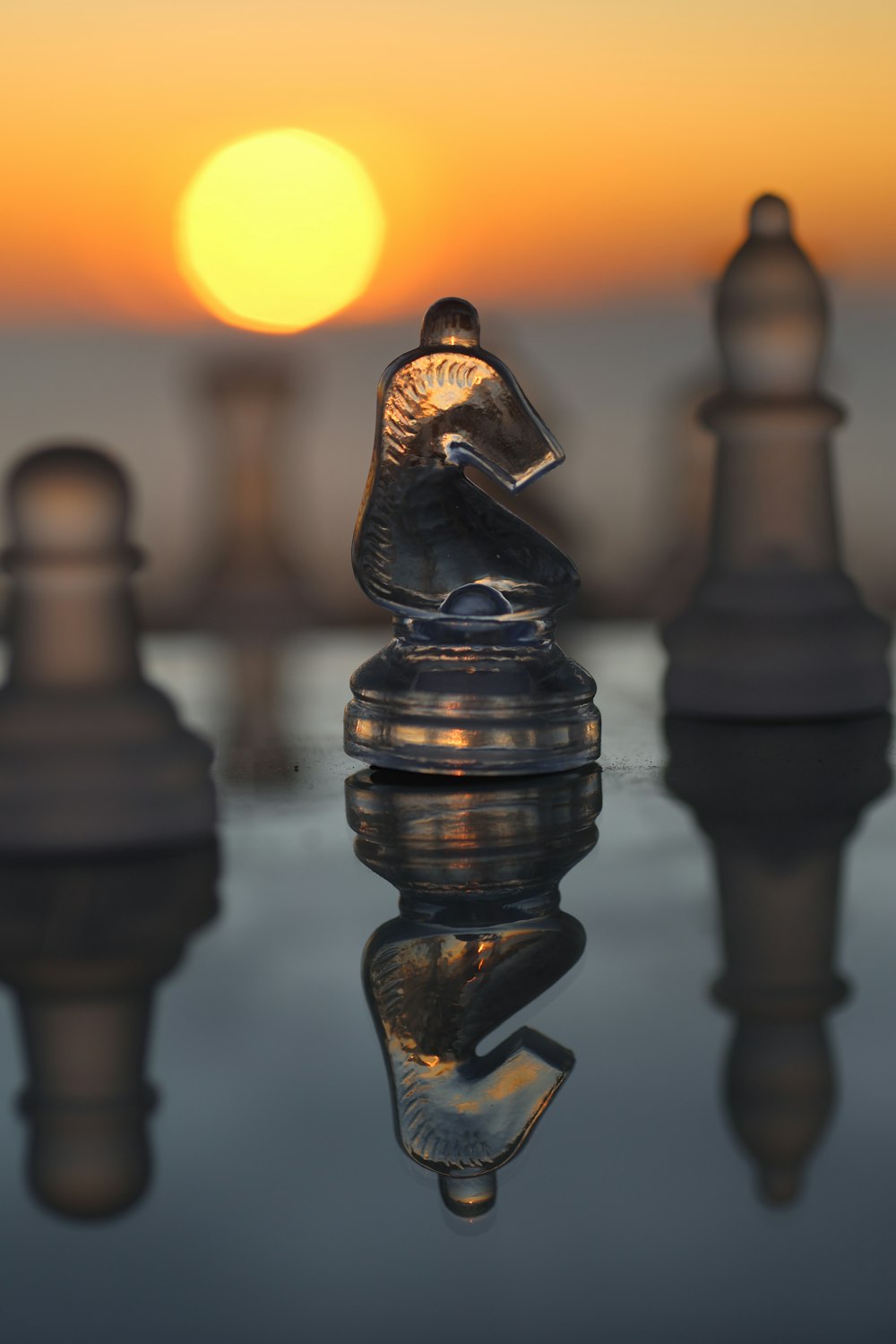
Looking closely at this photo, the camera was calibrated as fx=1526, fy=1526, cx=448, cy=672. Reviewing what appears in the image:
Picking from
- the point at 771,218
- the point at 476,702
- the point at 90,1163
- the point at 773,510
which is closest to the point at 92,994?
the point at 90,1163

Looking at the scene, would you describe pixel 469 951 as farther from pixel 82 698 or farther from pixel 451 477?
pixel 451 477

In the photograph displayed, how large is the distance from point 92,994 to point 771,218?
129 cm

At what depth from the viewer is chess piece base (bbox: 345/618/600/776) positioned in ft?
4.11

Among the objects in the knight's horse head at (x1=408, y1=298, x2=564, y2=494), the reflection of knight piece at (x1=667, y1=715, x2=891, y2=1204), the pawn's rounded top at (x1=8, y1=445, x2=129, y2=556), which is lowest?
the reflection of knight piece at (x1=667, y1=715, x2=891, y2=1204)

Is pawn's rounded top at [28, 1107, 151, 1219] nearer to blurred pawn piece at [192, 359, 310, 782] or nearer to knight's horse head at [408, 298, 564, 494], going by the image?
knight's horse head at [408, 298, 564, 494]

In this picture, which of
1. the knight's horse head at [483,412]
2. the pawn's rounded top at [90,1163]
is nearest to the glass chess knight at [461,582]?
the knight's horse head at [483,412]

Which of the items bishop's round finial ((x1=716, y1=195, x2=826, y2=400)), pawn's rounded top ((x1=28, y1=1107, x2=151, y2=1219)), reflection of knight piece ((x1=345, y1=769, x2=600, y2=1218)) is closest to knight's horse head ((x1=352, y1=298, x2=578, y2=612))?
reflection of knight piece ((x1=345, y1=769, x2=600, y2=1218))

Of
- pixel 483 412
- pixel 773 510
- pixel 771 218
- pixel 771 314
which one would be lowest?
pixel 773 510

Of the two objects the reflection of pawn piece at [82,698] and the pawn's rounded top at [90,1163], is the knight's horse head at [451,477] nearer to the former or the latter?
the reflection of pawn piece at [82,698]

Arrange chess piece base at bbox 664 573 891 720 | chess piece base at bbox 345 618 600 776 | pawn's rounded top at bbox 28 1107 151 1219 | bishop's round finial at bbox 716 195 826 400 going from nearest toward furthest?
pawn's rounded top at bbox 28 1107 151 1219, chess piece base at bbox 345 618 600 776, chess piece base at bbox 664 573 891 720, bishop's round finial at bbox 716 195 826 400

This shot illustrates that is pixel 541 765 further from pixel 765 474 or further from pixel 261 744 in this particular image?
pixel 765 474

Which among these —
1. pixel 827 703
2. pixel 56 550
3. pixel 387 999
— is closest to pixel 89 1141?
pixel 387 999

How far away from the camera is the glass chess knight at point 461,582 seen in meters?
1.26

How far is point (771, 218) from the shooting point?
172 cm
